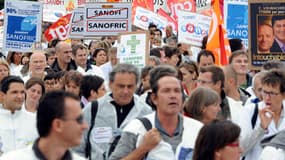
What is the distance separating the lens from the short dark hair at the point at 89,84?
35.2ft

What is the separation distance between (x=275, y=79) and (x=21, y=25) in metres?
9.30

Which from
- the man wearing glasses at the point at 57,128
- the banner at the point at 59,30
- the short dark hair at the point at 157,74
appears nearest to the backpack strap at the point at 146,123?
the short dark hair at the point at 157,74

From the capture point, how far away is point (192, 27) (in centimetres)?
1900

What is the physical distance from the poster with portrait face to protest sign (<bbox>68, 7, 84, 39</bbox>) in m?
6.51

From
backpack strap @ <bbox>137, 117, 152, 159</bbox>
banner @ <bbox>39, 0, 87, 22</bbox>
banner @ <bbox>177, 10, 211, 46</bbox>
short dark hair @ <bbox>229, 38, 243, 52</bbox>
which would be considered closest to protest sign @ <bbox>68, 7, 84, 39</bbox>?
banner @ <bbox>177, 10, 211, 46</bbox>

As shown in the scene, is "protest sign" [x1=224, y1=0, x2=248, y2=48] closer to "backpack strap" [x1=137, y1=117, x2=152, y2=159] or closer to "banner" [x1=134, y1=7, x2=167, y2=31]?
"banner" [x1=134, y1=7, x2=167, y2=31]

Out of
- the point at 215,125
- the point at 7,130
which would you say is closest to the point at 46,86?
the point at 7,130

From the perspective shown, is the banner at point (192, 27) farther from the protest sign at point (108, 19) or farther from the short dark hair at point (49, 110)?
the short dark hair at point (49, 110)

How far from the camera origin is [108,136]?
910cm

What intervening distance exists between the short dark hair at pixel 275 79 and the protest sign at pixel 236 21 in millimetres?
9337

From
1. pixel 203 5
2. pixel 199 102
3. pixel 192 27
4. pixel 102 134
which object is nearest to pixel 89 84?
pixel 102 134

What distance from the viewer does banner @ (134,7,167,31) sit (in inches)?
870

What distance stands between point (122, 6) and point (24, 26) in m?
2.01

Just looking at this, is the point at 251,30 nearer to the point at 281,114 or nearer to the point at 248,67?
the point at 248,67
